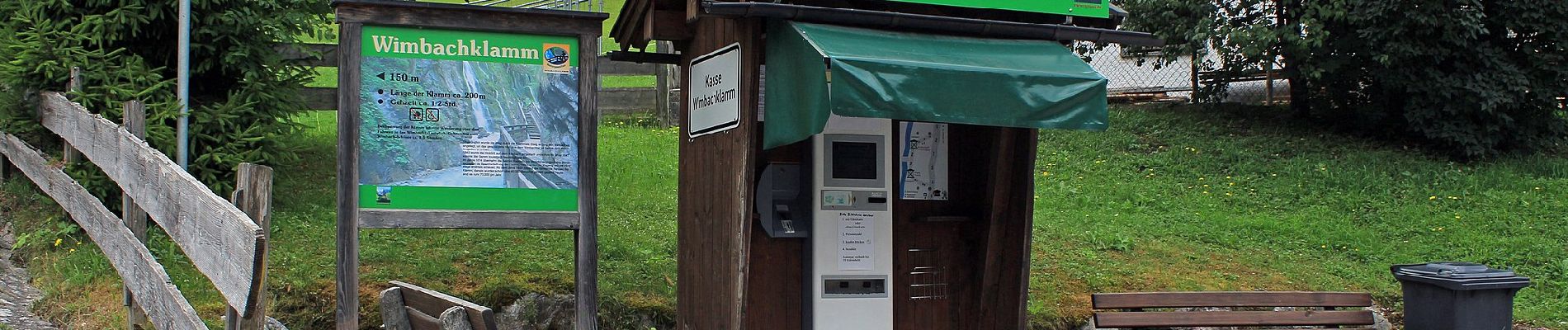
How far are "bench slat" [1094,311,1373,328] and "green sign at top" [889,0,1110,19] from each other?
1792mm

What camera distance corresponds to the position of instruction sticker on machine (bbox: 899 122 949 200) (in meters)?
6.61

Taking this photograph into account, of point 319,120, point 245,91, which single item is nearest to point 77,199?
point 245,91

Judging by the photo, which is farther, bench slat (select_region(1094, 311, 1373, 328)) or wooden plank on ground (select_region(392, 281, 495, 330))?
bench slat (select_region(1094, 311, 1373, 328))

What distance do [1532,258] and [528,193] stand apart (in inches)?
305

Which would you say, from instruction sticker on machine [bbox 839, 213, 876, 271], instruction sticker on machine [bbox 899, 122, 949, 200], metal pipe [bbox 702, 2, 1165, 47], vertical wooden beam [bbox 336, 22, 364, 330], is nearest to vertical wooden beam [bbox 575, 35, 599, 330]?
metal pipe [bbox 702, 2, 1165, 47]

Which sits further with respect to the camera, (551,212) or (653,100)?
(653,100)

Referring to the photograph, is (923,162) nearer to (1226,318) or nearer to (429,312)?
(1226,318)

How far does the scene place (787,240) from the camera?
638cm

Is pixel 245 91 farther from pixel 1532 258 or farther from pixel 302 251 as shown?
pixel 1532 258

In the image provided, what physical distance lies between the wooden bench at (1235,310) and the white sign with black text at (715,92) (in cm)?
244

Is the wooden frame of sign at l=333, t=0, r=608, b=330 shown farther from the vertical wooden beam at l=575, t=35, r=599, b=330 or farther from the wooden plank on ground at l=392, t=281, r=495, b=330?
the wooden plank on ground at l=392, t=281, r=495, b=330

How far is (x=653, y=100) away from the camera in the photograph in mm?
13562

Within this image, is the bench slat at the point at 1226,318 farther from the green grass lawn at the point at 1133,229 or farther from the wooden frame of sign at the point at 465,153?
the wooden frame of sign at the point at 465,153

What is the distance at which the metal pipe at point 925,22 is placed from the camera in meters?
5.38
